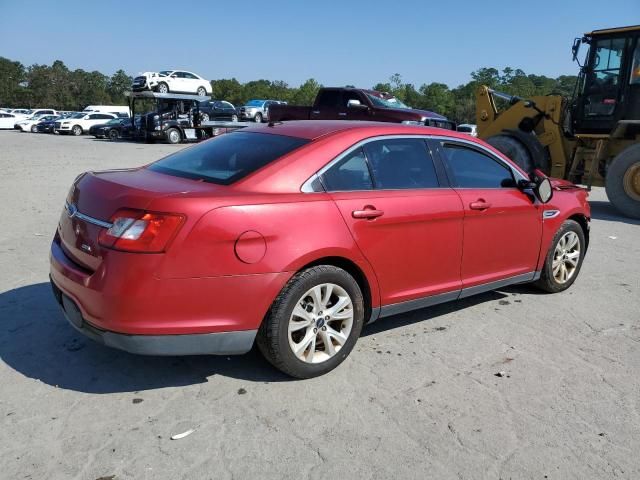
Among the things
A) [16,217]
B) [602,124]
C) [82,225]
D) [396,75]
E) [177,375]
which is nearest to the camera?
[82,225]

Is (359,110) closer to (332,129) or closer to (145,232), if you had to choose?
(332,129)

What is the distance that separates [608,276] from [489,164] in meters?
2.46

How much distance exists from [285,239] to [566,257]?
3.37 meters

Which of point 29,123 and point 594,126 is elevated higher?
point 594,126

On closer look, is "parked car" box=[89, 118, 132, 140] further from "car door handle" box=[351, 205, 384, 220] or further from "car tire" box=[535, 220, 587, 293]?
"car door handle" box=[351, 205, 384, 220]

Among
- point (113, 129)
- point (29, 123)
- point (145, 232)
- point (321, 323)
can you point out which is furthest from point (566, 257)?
point (29, 123)

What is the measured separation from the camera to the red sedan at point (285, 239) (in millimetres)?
2941

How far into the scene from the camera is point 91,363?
11.6 feet

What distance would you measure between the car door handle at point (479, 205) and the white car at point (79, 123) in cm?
3681

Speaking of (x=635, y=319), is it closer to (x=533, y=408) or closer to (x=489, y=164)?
(x=489, y=164)

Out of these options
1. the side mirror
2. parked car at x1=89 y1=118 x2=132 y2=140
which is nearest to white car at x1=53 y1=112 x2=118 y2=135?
parked car at x1=89 y1=118 x2=132 y2=140

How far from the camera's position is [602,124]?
1084cm

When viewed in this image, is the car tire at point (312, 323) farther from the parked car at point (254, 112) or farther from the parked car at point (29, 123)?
the parked car at point (29, 123)

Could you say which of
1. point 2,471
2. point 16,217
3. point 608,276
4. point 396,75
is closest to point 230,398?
point 2,471
